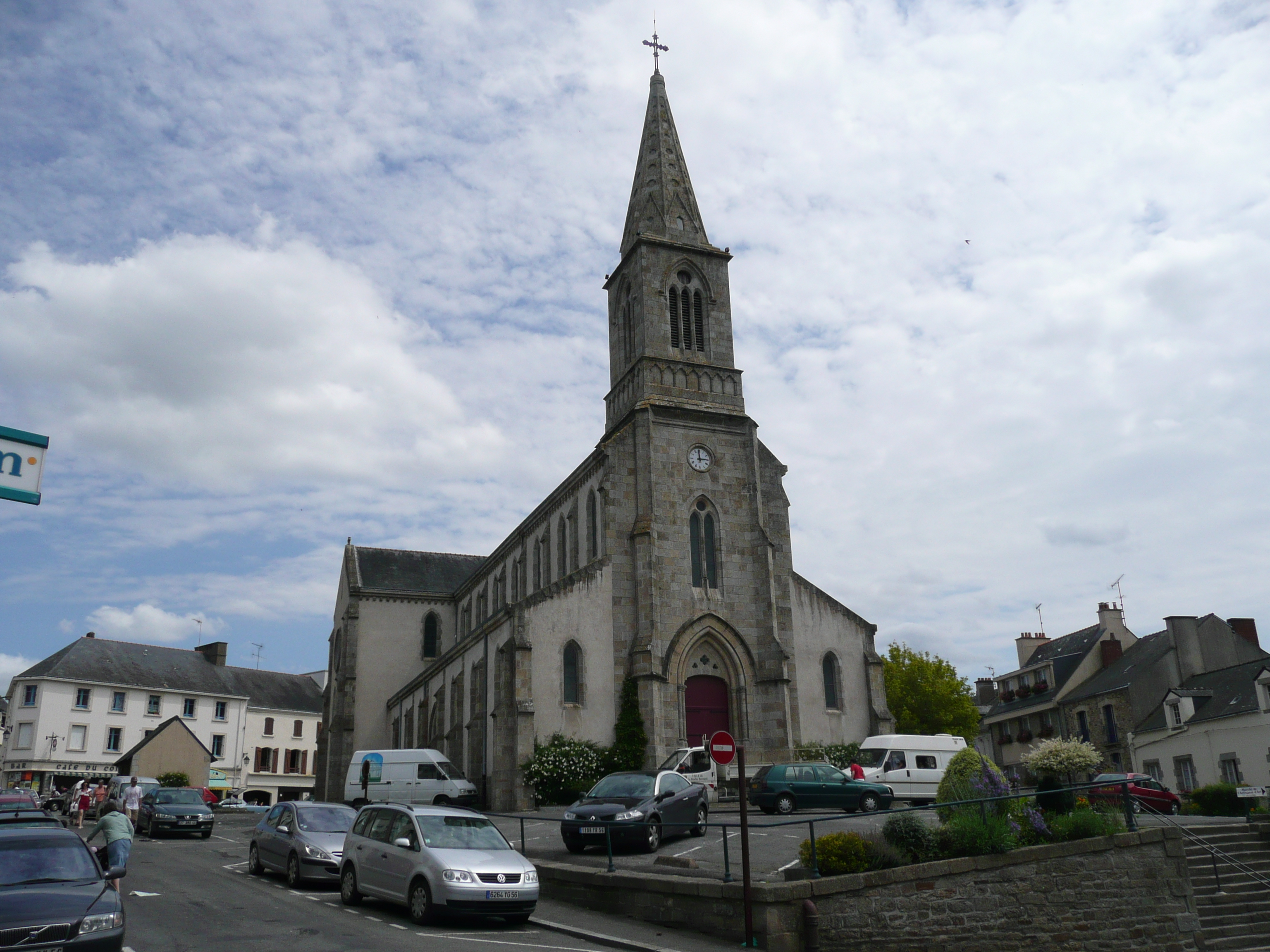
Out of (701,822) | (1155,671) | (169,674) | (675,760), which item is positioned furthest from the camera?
(169,674)

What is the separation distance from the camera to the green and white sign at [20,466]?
30.3 ft

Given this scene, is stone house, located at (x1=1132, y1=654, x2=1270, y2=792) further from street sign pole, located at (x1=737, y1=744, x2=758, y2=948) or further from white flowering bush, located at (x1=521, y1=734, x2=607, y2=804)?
street sign pole, located at (x1=737, y1=744, x2=758, y2=948)

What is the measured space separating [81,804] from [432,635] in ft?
77.5

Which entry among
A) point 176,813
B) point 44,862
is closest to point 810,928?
point 44,862

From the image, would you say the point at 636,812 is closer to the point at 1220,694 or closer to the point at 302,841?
the point at 302,841

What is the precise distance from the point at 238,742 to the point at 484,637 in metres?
42.0

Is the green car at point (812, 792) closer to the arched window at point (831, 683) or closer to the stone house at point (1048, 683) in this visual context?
the arched window at point (831, 683)

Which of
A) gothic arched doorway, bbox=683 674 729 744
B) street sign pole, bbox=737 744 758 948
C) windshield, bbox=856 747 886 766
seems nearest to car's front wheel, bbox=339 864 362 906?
street sign pole, bbox=737 744 758 948

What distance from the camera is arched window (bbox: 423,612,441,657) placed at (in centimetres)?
5219

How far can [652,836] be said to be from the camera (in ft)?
60.3

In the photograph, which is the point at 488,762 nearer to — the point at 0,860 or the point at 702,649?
the point at 702,649

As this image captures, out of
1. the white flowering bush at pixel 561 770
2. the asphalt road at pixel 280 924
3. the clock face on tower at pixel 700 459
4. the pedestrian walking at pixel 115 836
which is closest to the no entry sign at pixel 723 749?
the asphalt road at pixel 280 924

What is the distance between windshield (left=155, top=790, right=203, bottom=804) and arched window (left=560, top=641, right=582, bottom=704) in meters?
11.1

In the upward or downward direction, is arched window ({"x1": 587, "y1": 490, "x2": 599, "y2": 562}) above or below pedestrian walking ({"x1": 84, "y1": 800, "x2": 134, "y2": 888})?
above
